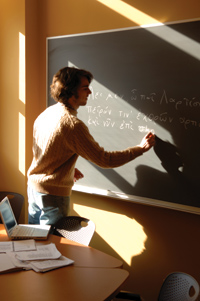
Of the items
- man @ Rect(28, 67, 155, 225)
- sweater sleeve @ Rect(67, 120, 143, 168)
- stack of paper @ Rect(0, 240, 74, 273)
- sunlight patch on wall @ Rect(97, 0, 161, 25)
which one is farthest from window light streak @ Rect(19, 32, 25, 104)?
stack of paper @ Rect(0, 240, 74, 273)

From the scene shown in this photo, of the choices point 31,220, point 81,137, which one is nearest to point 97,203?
point 31,220

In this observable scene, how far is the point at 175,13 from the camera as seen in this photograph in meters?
2.56

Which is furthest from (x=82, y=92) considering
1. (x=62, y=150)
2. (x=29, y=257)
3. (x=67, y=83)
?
(x=29, y=257)

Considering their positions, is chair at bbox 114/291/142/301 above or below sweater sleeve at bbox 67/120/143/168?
below

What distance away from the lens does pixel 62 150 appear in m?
2.58

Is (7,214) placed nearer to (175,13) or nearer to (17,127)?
(17,127)

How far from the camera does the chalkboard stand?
253cm

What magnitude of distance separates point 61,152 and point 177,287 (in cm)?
123

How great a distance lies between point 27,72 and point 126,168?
1422 millimetres

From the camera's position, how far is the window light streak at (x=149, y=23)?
8.14 ft

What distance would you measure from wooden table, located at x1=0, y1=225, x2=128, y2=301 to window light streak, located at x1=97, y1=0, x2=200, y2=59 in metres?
1.58

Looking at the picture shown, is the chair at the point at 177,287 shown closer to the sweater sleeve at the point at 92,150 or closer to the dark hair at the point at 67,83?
the sweater sleeve at the point at 92,150

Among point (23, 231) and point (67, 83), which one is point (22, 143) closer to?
point (67, 83)

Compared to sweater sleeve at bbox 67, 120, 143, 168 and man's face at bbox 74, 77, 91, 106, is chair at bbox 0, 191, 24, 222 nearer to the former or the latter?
sweater sleeve at bbox 67, 120, 143, 168
